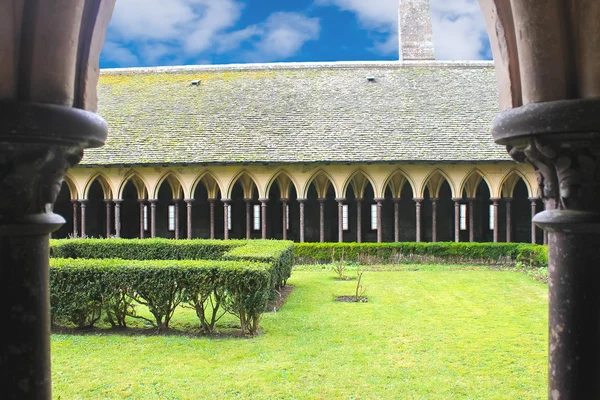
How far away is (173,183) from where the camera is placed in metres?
22.5

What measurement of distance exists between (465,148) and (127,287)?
1476 cm

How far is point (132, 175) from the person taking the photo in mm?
21875

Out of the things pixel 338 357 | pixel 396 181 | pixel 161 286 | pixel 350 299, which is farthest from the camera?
pixel 396 181

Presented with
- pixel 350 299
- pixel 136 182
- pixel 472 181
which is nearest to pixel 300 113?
pixel 136 182

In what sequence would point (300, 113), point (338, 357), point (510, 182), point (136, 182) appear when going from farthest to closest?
point (300, 113) < point (136, 182) < point (510, 182) < point (338, 357)

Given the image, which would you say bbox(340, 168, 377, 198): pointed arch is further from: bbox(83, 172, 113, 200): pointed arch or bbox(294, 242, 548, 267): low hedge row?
bbox(83, 172, 113, 200): pointed arch

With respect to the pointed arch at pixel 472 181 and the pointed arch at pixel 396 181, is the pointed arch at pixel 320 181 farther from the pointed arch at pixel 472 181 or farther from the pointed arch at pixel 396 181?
the pointed arch at pixel 472 181

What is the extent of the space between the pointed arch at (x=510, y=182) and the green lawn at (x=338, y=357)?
950 cm

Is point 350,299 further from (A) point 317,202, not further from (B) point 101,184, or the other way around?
(B) point 101,184

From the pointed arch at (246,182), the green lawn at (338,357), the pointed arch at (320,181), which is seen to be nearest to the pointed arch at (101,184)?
the pointed arch at (246,182)

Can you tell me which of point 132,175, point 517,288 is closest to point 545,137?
point 517,288

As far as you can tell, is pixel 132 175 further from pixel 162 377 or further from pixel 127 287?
pixel 162 377

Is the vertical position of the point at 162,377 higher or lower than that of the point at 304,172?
lower

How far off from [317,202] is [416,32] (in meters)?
11.5
